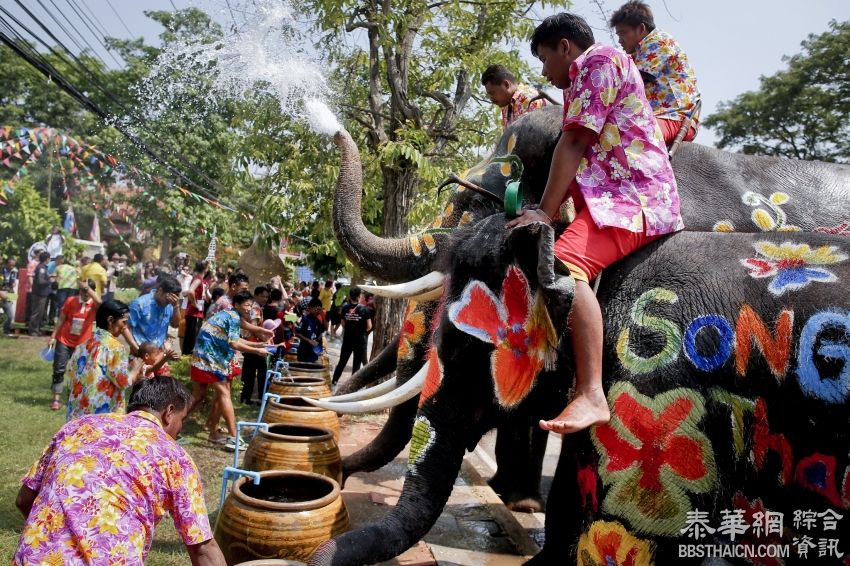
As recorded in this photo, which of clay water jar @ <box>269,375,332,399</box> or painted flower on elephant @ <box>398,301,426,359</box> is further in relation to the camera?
clay water jar @ <box>269,375,332,399</box>

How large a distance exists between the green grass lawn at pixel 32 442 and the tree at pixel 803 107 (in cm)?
1820

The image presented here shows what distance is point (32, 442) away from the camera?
6215mm

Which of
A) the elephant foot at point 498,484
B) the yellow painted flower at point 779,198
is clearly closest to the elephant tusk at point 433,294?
the yellow painted flower at point 779,198

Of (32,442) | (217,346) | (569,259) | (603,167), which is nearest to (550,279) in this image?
(569,259)

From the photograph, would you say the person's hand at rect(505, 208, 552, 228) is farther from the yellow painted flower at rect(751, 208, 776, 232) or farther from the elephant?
the yellow painted flower at rect(751, 208, 776, 232)

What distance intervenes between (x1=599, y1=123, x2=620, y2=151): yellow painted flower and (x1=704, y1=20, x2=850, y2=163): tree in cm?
1901

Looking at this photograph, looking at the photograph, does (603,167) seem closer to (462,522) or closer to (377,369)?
(377,369)

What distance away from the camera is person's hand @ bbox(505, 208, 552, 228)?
2.61 m

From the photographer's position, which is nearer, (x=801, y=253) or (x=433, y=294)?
(x=801, y=253)

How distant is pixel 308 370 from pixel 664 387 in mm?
4929

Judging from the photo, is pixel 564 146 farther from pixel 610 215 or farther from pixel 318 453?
pixel 318 453

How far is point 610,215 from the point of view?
2.62 metres

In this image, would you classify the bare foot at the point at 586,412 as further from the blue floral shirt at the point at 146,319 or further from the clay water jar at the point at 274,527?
the blue floral shirt at the point at 146,319

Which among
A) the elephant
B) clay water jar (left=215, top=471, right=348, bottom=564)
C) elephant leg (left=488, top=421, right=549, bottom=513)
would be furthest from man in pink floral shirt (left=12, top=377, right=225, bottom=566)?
elephant leg (left=488, top=421, right=549, bottom=513)
